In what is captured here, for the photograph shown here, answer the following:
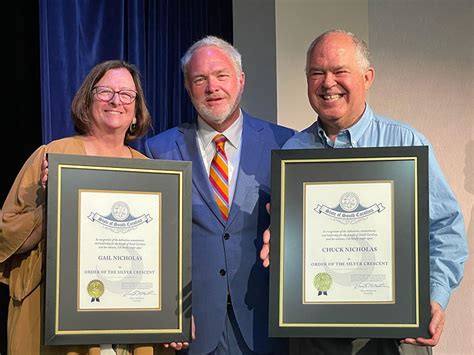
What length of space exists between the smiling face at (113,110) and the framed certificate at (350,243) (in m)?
0.60

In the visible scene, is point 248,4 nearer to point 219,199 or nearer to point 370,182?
point 219,199

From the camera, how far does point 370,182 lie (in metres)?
2.34

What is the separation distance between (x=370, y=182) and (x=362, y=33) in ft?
5.07

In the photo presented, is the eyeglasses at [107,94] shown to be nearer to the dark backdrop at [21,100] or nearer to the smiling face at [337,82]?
the smiling face at [337,82]

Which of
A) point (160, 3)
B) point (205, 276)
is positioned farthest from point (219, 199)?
point (160, 3)

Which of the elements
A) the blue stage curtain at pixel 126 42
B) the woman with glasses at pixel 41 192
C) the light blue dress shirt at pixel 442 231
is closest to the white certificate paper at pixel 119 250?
the woman with glasses at pixel 41 192

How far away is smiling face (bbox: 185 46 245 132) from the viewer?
288 centimetres

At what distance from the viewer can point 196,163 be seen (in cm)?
283

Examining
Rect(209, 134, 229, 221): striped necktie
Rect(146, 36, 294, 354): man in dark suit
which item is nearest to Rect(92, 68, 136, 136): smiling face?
Rect(146, 36, 294, 354): man in dark suit

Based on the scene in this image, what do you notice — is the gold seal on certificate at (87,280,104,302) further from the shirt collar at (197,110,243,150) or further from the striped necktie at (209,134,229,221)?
the shirt collar at (197,110,243,150)

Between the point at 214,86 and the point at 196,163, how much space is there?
0.91 ft

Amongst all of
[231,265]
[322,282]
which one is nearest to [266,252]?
[322,282]

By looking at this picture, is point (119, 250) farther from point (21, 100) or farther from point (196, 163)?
point (21, 100)

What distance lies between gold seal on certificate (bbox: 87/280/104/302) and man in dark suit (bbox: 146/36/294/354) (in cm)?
43
